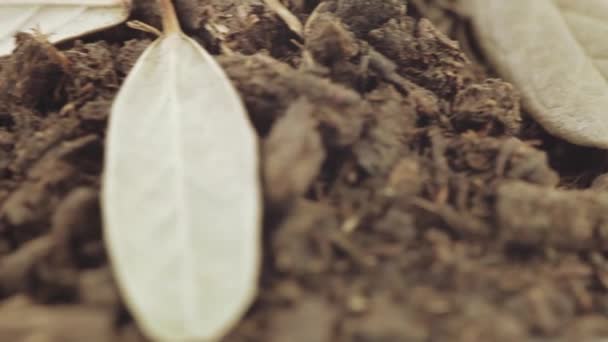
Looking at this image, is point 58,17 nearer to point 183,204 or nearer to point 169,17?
point 169,17

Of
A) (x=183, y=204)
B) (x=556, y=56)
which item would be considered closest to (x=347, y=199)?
(x=183, y=204)

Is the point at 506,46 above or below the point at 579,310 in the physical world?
above

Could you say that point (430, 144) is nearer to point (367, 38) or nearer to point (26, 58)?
point (367, 38)

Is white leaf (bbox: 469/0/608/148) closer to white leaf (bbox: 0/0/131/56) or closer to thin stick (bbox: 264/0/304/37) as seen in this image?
thin stick (bbox: 264/0/304/37)

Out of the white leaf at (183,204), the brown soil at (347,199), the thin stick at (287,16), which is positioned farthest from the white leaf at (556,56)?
the white leaf at (183,204)

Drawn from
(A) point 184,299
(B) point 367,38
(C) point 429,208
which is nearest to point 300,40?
(B) point 367,38

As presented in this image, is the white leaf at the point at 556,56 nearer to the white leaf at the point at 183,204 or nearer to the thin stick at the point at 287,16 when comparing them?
the thin stick at the point at 287,16
